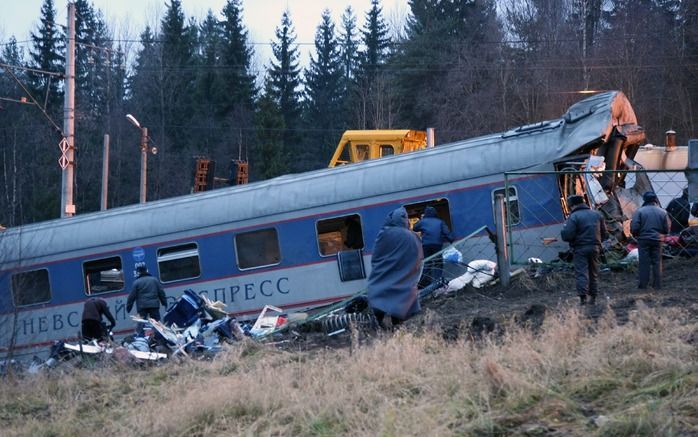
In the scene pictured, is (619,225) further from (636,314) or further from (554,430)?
(554,430)

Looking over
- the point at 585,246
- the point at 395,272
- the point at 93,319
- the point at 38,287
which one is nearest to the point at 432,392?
the point at 395,272

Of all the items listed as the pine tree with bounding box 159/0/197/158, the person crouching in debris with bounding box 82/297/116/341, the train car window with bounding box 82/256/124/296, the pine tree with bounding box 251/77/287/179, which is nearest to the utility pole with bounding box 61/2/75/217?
the train car window with bounding box 82/256/124/296

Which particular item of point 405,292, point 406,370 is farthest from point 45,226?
point 406,370

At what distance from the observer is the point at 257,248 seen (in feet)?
59.9

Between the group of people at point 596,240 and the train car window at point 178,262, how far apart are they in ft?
27.5

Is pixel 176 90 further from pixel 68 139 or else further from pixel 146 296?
pixel 146 296

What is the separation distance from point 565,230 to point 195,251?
848cm

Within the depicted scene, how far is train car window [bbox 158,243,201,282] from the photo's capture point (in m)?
18.7

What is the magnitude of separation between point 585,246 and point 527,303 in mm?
1192

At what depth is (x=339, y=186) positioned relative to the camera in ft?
58.1

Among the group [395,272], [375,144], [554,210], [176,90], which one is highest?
[176,90]

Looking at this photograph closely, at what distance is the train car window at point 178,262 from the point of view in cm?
1869

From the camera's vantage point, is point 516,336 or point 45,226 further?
point 45,226

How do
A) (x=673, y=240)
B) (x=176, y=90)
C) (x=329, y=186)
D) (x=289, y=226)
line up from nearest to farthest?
(x=673, y=240) → (x=329, y=186) → (x=289, y=226) → (x=176, y=90)
